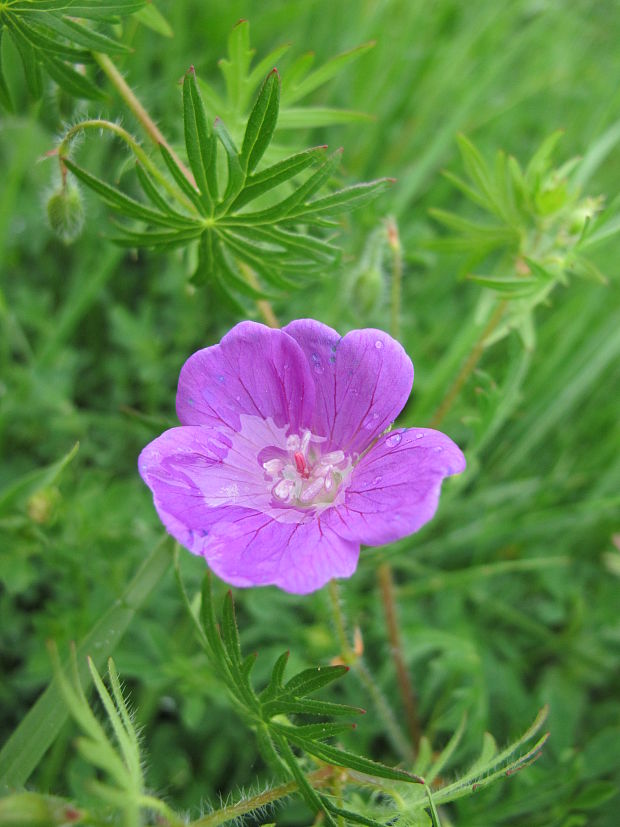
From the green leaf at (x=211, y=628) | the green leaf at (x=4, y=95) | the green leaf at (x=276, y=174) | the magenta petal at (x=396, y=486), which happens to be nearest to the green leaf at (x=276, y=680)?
the green leaf at (x=211, y=628)

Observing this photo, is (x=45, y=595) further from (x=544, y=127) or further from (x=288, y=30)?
(x=544, y=127)

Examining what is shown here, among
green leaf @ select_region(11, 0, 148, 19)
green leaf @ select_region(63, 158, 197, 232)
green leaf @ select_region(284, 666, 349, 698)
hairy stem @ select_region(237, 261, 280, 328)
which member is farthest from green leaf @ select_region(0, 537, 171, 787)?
green leaf @ select_region(11, 0, 148, 19)

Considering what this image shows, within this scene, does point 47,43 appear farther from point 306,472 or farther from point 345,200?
point 306,472

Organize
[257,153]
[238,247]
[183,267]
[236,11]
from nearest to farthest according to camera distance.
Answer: [257,153] < [238,247] < [183,267] < [236,11]

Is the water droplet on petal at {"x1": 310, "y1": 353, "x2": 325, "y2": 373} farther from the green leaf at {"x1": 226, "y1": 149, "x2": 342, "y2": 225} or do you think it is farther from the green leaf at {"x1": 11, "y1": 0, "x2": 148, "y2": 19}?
the green leaf at {"x1": 11, "y1": 0, "x2": 148, "y2": 19}

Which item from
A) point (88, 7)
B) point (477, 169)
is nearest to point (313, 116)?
point (477, 169)

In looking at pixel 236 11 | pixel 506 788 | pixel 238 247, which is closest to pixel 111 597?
pixel 238 247
